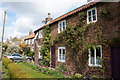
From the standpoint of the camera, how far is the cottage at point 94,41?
344 inches

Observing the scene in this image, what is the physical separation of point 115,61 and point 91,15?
4.73m

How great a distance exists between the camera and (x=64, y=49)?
14.4 meters

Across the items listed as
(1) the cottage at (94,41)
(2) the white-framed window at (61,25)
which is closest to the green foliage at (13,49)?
(2) the white-framed window at (61,25)

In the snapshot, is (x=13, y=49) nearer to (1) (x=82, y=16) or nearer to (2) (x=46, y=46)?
(2) (x=46, y=46)

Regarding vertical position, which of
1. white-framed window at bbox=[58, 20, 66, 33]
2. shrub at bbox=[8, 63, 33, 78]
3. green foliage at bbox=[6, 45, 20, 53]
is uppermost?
white-framed window at bbox=[58, 20, 66, 33]

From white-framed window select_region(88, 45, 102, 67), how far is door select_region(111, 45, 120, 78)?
1023 millimetres

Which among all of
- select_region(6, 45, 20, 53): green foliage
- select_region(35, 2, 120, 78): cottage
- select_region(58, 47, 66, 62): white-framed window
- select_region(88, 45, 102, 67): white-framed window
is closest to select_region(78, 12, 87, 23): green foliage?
select_region(35, 2, 120, 78): cottage

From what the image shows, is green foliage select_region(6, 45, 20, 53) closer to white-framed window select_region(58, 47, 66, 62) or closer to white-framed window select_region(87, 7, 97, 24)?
white-framed window select_region(58, 47, 66, 62)

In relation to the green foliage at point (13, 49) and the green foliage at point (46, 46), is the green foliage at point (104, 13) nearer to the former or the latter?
the green foliage at point (46, 46)

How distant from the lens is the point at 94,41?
10242 mm

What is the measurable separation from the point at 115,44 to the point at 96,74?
123 inches

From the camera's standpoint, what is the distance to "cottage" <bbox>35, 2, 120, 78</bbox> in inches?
344

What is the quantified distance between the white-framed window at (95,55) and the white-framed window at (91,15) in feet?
8.61

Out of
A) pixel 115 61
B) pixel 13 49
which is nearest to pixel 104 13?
pixel 115 61
